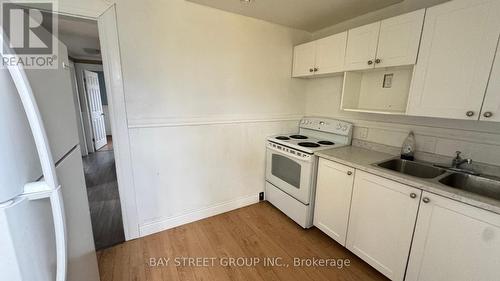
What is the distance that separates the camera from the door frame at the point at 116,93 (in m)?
1.60

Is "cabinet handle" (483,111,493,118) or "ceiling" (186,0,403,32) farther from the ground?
"ceiling" (186,0,403,32)

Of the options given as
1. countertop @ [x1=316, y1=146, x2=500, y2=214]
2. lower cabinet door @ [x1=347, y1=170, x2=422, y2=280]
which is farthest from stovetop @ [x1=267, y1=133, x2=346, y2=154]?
lower cabinet door @ [x1=347, y1=170, x2=422, y2=280]

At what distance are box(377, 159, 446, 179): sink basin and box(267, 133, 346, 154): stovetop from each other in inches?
21.9

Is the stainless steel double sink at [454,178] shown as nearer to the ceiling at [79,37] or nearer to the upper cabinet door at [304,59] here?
the upper cabinet door at [304,59]

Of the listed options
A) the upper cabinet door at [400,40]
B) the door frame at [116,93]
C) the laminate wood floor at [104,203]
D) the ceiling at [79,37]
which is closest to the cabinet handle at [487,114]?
the upper cabinet door at [400,40]

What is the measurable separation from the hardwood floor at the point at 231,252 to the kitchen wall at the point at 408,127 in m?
1.21

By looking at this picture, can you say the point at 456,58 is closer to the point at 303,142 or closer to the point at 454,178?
the point at 454,178

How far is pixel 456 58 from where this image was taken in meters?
1.36

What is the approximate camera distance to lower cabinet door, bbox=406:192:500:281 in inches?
43.4

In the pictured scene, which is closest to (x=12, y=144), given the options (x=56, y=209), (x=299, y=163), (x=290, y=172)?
(x=56, y=209)

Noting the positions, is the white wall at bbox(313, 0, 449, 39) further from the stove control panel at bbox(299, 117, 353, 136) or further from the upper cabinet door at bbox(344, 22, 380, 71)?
the stove control panel at bbox(299, 117, 353, 136)

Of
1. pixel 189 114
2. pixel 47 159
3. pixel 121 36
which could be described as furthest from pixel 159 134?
pixel 47 159

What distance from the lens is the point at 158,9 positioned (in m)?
1.83

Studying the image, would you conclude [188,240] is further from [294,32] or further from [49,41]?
[294,32]
